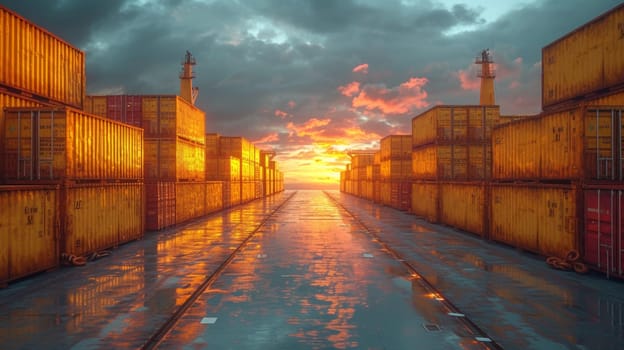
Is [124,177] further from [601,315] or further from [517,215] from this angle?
[601,315]

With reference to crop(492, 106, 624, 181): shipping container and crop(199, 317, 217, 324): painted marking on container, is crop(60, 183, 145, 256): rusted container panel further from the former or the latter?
crop(492, 106, 624, 181): shipping container

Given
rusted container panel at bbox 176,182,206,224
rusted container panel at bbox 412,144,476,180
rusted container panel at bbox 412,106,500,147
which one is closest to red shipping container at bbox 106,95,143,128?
rusted container panel at bbox 176,182,206,224

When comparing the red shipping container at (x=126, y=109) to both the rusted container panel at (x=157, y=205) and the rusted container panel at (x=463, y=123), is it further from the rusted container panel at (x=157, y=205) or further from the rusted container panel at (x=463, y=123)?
the rusted container panel at (x=463, y=123)

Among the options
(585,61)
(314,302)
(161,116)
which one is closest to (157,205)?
(161,116)

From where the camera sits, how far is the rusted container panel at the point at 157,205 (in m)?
27.2

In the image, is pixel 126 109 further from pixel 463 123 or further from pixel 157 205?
pixel 463 123

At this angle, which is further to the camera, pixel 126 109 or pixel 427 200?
pixel 427 200

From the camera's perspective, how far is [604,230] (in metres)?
14.0

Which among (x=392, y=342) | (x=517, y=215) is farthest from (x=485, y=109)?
(x=392, y=342)

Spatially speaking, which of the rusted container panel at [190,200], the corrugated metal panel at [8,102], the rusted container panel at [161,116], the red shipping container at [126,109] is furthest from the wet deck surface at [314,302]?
the red shipping container at [126,109]

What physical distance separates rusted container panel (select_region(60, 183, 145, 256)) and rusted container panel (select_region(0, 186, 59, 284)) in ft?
2.04

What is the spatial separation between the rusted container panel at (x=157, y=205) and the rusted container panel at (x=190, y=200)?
82.4 inches

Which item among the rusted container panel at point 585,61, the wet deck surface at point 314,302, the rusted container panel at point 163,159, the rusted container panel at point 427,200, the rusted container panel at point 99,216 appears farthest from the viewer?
the rusted container panel at point 427,200

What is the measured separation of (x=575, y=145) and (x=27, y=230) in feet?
58.7
